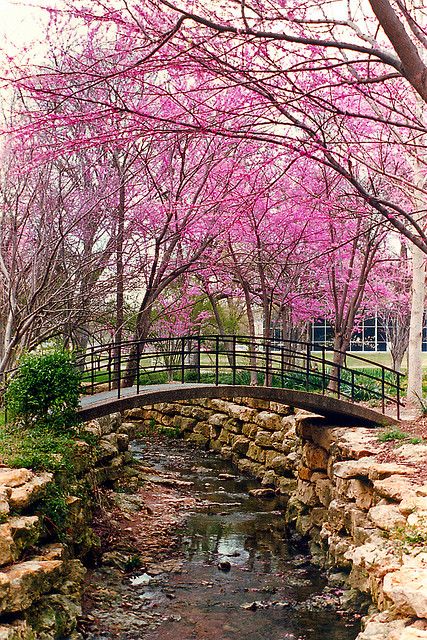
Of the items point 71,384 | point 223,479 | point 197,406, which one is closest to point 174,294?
point 197,406

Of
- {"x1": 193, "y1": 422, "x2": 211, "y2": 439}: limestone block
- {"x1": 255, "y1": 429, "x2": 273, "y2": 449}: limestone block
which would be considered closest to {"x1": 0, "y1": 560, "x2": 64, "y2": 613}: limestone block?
{"x1": 255, "y1": 429, "x2": 273, "y2": 449}: limestone block

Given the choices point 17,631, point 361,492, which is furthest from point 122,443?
point 17,631

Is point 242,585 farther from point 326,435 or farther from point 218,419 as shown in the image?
point 218,419

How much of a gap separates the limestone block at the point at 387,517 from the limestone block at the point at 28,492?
342 centimetres

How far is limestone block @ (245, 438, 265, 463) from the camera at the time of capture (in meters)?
15.1

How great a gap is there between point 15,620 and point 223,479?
8680mm

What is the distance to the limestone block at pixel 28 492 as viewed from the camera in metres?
6.76

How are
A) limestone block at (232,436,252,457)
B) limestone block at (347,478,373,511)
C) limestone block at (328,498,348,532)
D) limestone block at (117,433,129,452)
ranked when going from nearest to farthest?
limestone block at (347,478,373,511) → limestone block at (328,498,348,532) → limestone block at (117,433,129,452) → limestone block at (232,436,252,457)

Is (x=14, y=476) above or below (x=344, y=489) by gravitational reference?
above

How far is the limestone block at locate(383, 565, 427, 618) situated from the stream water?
257 centimetres

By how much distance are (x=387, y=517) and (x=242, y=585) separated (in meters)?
2.64

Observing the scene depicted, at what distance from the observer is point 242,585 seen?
891 cm

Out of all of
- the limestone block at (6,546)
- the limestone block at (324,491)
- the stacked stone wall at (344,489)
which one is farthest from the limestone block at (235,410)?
the limestone block at (6,546)

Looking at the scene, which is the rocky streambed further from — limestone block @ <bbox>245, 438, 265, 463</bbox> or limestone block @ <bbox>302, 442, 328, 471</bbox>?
limestone block @ <bbox>245, 438, 265, 463</bbox>
